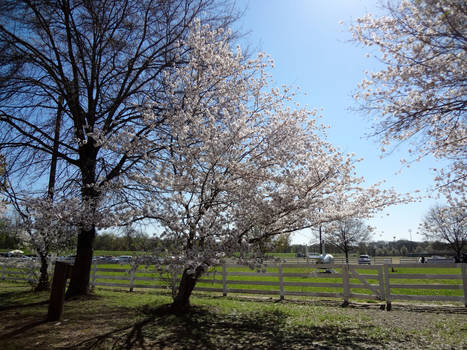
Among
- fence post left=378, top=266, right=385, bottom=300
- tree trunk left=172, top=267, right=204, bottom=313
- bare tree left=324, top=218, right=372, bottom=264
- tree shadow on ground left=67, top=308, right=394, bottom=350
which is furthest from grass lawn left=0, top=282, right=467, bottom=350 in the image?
bare tree left=324, top=218, right=372, bottom=264

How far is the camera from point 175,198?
19.3 ft

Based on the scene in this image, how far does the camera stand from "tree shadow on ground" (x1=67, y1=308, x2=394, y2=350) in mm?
4824

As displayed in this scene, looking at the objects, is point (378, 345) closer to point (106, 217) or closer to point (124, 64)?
point (106, 217)

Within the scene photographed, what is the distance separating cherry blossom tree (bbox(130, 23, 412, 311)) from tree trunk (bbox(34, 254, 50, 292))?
19.3ft

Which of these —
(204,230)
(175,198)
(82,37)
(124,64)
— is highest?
(82,37)

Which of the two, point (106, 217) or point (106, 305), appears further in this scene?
point (106, 305)

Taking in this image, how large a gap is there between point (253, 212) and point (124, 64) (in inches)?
234

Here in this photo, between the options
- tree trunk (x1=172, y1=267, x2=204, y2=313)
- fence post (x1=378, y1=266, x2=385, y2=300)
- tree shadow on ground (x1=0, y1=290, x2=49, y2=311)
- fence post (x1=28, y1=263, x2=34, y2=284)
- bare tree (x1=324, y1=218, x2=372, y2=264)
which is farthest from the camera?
bare tree (x1=324, y1=218, x2=372, y2=264)

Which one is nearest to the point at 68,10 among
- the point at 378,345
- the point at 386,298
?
the point at 378,345

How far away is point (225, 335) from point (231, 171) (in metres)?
2.88

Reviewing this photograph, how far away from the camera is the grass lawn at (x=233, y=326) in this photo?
490cm

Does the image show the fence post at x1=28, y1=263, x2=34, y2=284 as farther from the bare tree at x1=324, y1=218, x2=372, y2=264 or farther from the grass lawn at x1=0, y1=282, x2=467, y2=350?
the bare tree at x1=324, y1=218, x2=372, y2=264

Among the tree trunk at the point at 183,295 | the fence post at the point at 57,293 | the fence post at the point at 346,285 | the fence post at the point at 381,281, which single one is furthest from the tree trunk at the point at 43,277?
the fence post at the point at 381,281

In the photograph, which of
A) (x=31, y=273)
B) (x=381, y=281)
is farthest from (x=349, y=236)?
(x=31, y=273)
